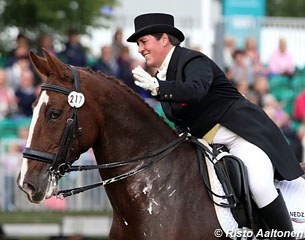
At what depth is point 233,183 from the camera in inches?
276

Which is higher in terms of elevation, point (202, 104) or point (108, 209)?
point (202, 104)

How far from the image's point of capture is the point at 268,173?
709 centimetres

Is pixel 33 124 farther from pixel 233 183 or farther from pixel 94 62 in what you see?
pixel 94 62

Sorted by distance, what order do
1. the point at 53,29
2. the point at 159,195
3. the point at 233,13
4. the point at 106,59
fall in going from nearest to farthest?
the point at 159,195
the point at 106,59
the point at 53,29
the point at 233,13

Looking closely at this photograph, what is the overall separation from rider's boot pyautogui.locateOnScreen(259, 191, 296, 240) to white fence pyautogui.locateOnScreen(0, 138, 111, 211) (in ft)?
20.1

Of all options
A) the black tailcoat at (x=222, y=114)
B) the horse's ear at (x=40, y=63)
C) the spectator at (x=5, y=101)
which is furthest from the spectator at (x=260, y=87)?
the horse's ear at (x=40, y=63)

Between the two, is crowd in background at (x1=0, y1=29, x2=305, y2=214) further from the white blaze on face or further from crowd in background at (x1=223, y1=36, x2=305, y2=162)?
the white blaze on face

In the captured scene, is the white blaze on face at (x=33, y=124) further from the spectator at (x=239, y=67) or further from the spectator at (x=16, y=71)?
the spectator at (x=239, y=67)

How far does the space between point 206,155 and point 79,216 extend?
6501 millimetres

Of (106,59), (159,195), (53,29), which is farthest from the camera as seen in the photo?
(53,29)

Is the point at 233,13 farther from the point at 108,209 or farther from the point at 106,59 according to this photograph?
the point at 108,209

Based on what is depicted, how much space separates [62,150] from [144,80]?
0.79 meters

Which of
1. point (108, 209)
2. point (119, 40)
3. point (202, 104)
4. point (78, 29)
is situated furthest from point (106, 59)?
point (202, 104)

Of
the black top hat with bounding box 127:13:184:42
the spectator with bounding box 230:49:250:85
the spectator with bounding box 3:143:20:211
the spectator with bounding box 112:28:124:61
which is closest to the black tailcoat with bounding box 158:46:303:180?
the black top hat with bounding box 127:13:184:42
